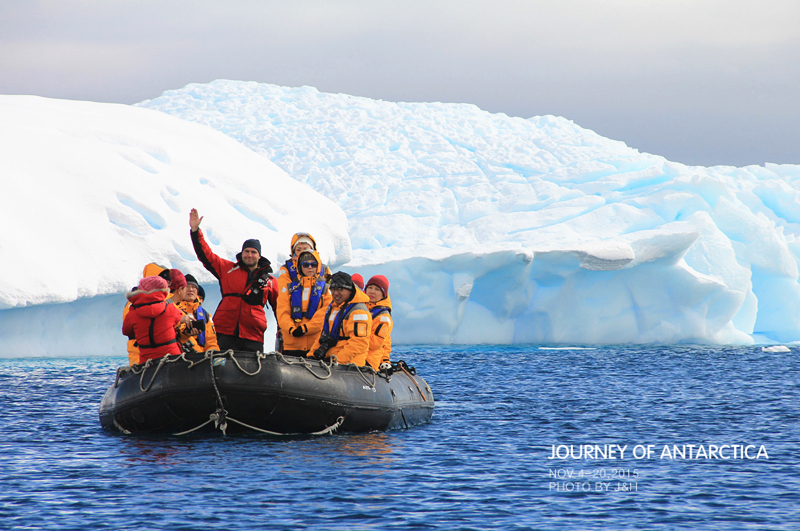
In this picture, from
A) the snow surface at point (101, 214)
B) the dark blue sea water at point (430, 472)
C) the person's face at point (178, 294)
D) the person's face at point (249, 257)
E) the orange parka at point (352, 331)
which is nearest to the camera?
the dark blue sea water at point (430, 472)

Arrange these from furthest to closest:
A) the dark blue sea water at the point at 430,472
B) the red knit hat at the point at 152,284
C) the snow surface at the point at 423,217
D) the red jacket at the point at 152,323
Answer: the snow surface at the point at 423,217, the red jacket at the point at 152,323, the red knit hat at the point at 152,284, the dark blue sea water at the point at 430,472

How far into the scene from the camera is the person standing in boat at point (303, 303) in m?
8.42

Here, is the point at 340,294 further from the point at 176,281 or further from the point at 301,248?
the point at 176,281

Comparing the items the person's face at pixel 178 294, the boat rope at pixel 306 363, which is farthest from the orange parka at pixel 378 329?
the person's face at pixel 178 294

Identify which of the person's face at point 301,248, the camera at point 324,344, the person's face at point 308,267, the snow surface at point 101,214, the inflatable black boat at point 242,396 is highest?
the snow surface at point 101,214

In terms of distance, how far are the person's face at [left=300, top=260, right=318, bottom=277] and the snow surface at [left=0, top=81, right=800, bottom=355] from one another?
9014mm

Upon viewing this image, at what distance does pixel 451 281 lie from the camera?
961 inches

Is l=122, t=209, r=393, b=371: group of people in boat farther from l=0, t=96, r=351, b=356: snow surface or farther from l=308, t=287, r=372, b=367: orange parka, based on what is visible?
l=0, t=96, r=351, b=356: snow surface

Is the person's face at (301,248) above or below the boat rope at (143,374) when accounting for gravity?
above

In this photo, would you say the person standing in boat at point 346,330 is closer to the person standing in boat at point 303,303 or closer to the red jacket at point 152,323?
the person standing in boat at point 303,303

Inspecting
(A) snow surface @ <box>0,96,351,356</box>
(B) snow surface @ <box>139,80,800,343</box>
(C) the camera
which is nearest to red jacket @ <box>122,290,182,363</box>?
(C) the camera

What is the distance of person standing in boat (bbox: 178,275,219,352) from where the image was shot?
29.6 ft

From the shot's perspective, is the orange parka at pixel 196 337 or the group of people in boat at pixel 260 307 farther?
the orange parka at pixel 196 337

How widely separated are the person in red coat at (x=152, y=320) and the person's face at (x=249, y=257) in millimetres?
802
